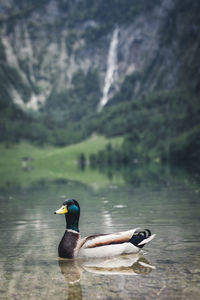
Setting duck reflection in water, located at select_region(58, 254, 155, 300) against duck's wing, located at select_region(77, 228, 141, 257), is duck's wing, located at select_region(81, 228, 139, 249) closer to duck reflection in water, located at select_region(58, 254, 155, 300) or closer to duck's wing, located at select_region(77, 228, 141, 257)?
duck's wing, located at select_region(77, 228, 141, 257)

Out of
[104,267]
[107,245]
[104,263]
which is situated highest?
[107,245]

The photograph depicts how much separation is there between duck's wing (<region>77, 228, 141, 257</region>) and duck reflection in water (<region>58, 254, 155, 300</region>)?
0.33m

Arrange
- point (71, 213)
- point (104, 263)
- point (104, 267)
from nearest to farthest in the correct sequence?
point (104, 267)
point (104, 263)
point (71, 213)

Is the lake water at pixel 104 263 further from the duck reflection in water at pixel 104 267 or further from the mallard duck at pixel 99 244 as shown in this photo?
the mallard duck at pixel 99 244

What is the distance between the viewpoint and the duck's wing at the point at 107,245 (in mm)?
17594

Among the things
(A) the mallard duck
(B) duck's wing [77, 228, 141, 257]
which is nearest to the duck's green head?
(A) the mallard duck

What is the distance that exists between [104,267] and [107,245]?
1.03 meters

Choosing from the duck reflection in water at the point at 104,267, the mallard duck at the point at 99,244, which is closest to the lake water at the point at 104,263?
the duck reflection in water at the point at 104,267

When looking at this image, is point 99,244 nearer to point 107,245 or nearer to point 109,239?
point 107,245

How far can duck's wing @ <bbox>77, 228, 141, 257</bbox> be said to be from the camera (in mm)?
17594

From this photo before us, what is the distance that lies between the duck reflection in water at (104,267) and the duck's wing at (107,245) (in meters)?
0.33

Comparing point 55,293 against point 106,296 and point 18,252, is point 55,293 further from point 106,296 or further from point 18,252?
point 18,252

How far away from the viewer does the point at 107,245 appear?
17.7m

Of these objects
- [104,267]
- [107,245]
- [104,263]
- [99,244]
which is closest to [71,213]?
[99,244]
